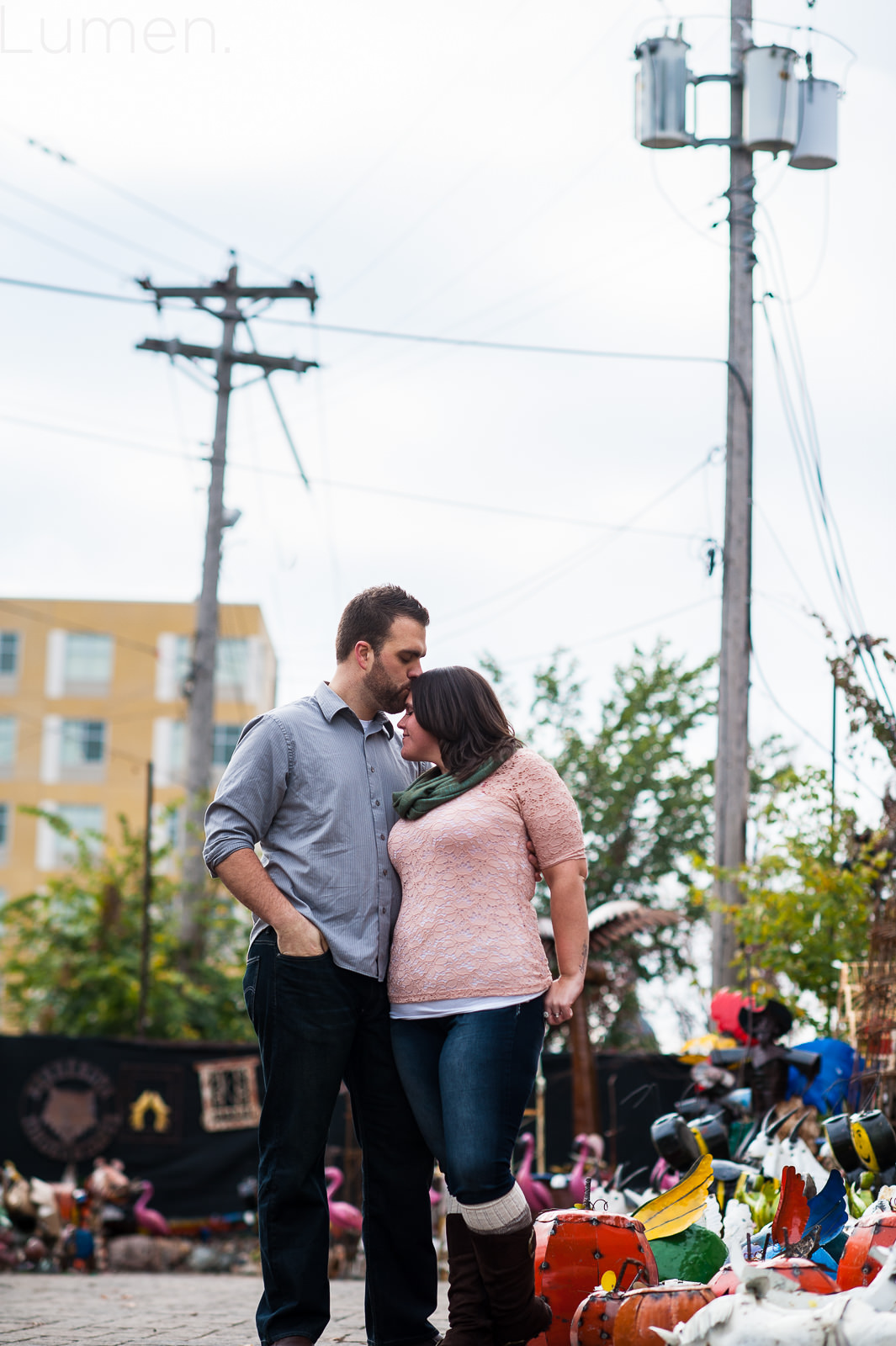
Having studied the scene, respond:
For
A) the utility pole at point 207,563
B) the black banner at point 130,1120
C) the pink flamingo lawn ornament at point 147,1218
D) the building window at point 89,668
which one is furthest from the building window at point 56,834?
the pink flamingo lawn ornament at point 147,1218

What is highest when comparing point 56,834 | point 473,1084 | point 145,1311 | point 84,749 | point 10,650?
point 10,650

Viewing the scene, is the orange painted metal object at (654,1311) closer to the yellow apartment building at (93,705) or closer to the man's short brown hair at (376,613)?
the man's short brown hair at (376,613)

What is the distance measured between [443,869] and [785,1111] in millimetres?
2868

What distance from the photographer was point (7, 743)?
3769 centimetres

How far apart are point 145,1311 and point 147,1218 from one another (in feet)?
13.9

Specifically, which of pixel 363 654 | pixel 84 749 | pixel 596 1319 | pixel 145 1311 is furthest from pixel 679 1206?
pixel 84 749

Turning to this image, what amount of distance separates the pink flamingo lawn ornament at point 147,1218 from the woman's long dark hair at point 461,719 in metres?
7.40

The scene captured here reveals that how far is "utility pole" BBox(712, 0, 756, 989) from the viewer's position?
9328mm

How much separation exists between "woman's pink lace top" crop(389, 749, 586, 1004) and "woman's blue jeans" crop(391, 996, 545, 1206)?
0.07m

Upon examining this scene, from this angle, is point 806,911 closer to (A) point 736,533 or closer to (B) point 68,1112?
(A) point 736,533

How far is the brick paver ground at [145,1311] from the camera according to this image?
420 centimetres

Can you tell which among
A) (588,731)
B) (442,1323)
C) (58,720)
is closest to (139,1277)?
(442,1323)

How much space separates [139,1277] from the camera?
8609 millimetres

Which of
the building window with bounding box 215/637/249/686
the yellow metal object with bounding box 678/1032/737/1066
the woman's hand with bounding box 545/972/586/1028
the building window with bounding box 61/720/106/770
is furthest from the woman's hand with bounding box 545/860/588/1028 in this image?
the building window with bounding box 61/720/106/770
